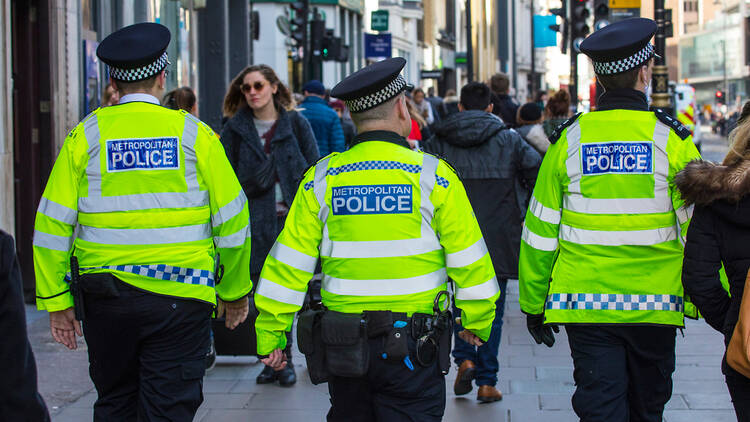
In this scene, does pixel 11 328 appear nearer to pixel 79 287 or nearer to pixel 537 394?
pixel 79 287

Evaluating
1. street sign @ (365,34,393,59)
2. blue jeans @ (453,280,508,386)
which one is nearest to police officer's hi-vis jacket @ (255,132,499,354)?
blue jeans @ (453,280,508,386)

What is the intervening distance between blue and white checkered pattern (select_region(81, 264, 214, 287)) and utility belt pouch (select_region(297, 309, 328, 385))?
0.70 m

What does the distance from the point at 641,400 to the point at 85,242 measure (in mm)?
2228

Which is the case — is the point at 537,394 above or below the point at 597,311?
below

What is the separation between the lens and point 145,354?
451 cm

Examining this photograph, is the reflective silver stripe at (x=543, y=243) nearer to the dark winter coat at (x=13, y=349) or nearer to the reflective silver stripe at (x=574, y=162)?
the reflective silver stripe at (x=574, y=162)

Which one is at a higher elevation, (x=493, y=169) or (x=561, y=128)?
(x=561, y=128)

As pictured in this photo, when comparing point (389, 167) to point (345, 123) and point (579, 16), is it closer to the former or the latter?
point (345, 123)

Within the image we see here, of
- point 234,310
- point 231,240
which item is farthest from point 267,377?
point 231,240

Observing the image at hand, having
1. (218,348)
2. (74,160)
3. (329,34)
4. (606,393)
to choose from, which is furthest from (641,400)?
(329,34)

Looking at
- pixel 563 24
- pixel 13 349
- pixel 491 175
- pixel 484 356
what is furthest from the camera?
pixel 563 24

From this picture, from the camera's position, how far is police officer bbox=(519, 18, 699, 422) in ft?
15.1

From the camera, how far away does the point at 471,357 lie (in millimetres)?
6902

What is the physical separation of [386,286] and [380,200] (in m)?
0.29
